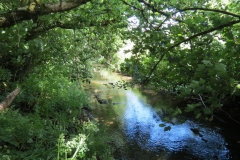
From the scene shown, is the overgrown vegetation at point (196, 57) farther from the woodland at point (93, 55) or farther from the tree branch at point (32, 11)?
the tree branch at point (32, 11)

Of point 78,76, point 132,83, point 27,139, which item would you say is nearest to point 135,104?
point 78,76

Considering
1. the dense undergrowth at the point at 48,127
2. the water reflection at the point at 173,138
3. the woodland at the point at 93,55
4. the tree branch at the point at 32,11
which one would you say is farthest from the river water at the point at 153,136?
the tree branch at the point at 32,11

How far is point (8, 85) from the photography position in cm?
502

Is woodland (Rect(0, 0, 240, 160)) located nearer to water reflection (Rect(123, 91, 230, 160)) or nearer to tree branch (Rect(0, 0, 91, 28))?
tree branch (Rect(0, 0, 91, 28))

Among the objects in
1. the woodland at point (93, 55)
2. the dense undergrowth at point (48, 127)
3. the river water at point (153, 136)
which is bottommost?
the river water at point (153, 136)

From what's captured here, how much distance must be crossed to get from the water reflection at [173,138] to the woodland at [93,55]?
5.79ft

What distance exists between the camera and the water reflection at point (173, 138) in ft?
20.8

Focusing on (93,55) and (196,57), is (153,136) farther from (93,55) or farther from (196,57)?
(196,57)

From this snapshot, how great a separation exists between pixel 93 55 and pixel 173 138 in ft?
12.6

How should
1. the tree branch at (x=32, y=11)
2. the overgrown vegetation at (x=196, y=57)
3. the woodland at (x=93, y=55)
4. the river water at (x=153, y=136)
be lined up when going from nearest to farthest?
the overgrown vegetation at (x=196, y=57) → the woodland at (x=93, y=55) → the tree branch at (x=32, y=11) → the river water at (x=153, y=136)

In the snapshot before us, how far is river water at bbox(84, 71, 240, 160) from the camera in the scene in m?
6.13

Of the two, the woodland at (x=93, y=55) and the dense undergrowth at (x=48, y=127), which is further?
the dense undergrowth at (x=48, y=127)

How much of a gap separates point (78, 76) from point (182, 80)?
4384mm

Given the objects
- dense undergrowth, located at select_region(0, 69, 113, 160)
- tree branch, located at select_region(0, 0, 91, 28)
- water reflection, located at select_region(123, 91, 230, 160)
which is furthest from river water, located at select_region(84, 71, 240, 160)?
tree branch, located at select_region(0, 0, 91, 28)
